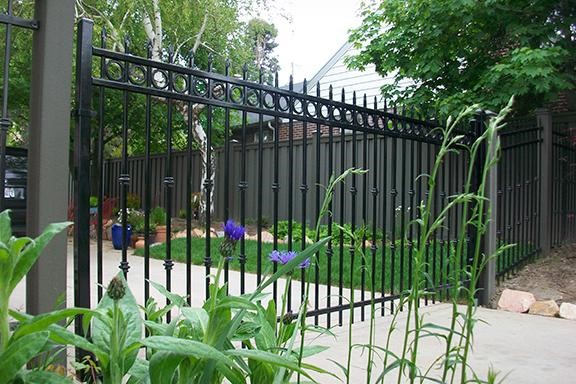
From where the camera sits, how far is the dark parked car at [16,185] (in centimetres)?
448

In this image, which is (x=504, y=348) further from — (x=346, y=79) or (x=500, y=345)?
(x=346, y=79)

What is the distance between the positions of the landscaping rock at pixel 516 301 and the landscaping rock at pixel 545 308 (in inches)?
1.6

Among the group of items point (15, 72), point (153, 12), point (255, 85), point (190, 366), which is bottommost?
point (190, 366)

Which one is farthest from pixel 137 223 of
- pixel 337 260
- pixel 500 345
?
pixel 500 345

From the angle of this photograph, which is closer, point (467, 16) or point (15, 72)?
point (467, 16)

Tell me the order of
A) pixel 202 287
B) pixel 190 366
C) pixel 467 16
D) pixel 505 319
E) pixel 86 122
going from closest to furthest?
pixel 190 366 < pixel 86 122 < pixel 505 319 < pixel 202 287 < pixel 467 16

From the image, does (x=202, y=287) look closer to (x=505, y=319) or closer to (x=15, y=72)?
(x=505, y=319)

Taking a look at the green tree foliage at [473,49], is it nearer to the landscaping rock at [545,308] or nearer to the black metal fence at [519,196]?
the black metal fence at [519,196]

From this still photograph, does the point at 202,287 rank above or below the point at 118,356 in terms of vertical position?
below

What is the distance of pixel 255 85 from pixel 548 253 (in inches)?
196

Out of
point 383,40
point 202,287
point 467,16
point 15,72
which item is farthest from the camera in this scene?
point 15,72

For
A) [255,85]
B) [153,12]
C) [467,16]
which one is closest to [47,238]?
[255,85]

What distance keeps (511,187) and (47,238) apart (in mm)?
5446

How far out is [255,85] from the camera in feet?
10.3
